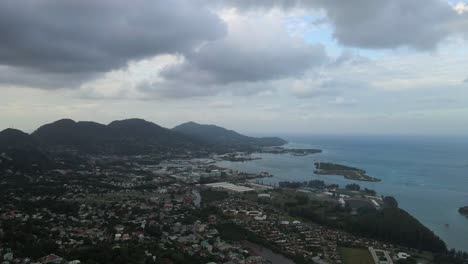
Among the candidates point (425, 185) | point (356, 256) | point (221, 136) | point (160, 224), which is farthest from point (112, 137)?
point (356, 256)

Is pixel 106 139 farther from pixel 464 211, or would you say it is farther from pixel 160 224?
pixel 464 211

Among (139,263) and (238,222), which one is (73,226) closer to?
(139,263)

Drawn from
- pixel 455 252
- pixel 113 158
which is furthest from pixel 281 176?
pixel 455 252

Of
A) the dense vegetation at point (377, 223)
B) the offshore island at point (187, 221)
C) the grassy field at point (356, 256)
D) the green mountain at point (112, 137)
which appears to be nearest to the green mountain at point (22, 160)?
the offshore island at point (187, 221)

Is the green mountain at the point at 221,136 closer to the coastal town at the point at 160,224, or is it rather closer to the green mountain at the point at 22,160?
the green mountain at the point at 22,160

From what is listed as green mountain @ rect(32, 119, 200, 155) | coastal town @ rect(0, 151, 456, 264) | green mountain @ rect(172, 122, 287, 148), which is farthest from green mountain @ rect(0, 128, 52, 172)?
green mountain @ rect(172, 122, 287, 148)
